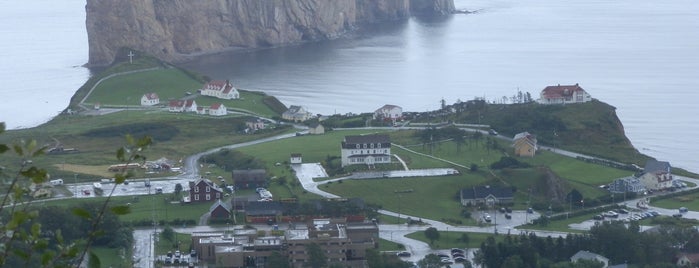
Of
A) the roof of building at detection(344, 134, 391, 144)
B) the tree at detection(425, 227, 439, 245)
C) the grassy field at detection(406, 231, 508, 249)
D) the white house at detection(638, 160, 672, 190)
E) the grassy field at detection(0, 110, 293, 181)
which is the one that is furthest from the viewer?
the grassy field at detection(0, 110, 293, 181)

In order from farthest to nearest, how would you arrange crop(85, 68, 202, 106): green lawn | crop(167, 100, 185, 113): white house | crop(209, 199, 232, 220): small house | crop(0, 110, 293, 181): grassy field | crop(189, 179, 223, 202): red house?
crop(85, 68, 202, 106): green lawn, crop(167, 100, 185, 113): white house, crop(0, 110, 293, 181): grassy field, crop(189, 179, 223, 202): red house, crop(209, 199, 232, 220): small house

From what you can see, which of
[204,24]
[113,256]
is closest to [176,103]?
[113,256]

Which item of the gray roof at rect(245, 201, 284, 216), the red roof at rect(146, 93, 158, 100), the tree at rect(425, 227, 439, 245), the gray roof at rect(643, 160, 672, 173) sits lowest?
the red roof at rect(146, 93, 158, 100)

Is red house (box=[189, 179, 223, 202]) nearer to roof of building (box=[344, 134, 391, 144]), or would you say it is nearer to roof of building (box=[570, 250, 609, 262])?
roof of building (box=[344, 134, 391, 144])

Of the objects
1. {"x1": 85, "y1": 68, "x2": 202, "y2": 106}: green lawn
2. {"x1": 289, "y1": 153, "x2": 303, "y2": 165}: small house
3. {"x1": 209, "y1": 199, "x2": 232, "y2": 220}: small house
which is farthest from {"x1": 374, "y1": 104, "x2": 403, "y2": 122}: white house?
{"x1": 209, "y1": 199, "x2": 232, "y2": 220}: small house

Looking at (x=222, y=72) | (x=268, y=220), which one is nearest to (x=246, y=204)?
(x=268, y=220)

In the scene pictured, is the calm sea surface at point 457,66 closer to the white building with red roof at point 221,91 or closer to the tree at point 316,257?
the white building with red roof at point 221,91
